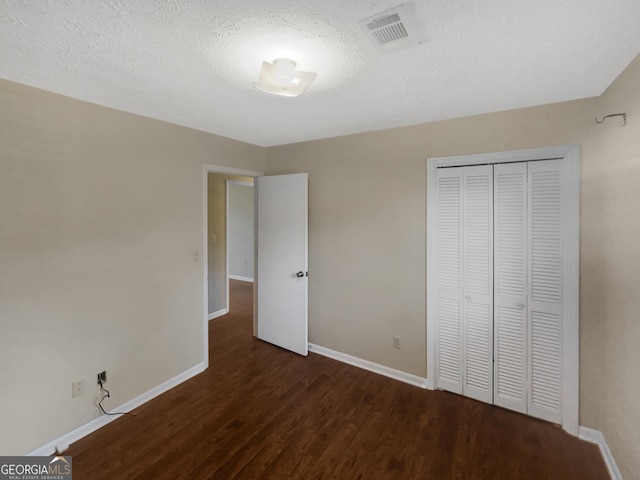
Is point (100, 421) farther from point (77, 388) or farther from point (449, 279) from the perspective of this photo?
point (449, 279)

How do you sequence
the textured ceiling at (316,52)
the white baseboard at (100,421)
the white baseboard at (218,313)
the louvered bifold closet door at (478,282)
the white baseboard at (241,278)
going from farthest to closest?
1. the white baseboard at (241,278)
2. the white baseboard at (218,313)
3. the louvered bifold closet door at (478,282)
4. the white baseboard at (100,421)
5. the textured ceiling at (316,52)

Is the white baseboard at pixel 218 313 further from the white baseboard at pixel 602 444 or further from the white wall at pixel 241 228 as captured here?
the white baseboard at pixel 602 444

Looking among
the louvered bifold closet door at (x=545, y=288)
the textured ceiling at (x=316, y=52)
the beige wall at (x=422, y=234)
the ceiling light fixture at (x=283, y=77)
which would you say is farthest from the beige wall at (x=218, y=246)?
the louvered bifold closet door at (x=545, y=288)

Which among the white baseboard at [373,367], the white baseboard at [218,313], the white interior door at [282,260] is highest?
the white interior door at [282,260]


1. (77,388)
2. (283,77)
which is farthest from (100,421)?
(283,77)

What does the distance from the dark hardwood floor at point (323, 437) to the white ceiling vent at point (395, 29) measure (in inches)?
92.9

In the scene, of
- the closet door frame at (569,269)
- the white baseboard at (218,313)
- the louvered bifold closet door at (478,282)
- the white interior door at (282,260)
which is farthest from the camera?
the white baseboard at (218,313)

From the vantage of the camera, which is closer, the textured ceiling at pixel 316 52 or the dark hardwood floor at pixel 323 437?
the textured ceiling at pixel 316 52

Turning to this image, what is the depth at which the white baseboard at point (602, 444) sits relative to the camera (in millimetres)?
1790

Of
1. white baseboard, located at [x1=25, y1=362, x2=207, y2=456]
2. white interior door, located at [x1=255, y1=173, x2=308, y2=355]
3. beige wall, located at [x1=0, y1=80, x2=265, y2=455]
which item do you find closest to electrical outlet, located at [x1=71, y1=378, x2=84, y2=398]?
beige wall, located at [x1=0, y1=80, x2=265, y2=455]

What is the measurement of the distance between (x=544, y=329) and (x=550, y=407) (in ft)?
1.91

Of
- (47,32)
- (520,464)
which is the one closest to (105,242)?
(47,32)

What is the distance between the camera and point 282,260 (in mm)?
3477

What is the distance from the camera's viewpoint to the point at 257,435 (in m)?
2.15
